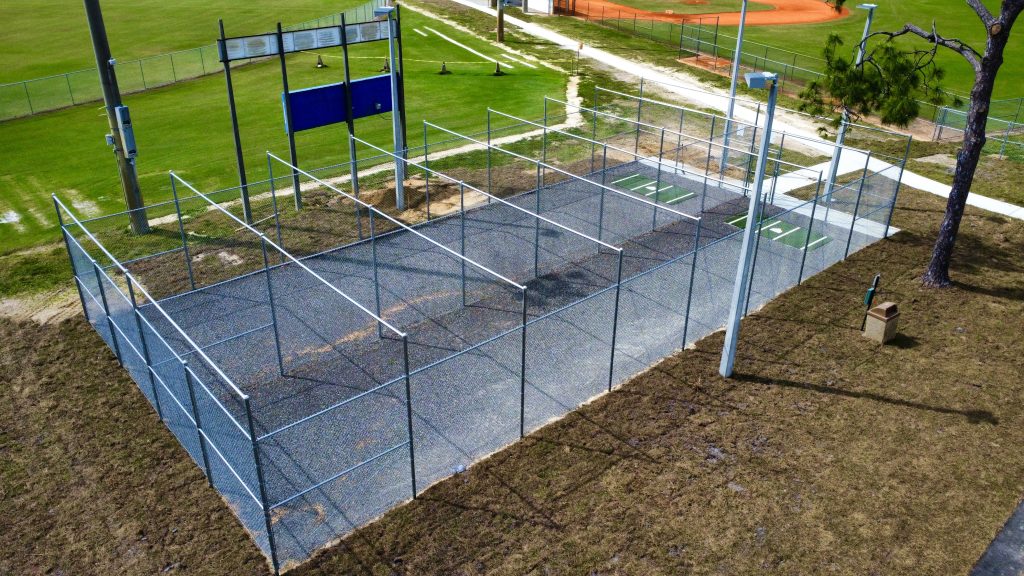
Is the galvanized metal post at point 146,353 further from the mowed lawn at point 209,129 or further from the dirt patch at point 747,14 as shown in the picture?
the dirt patch at point 747,14

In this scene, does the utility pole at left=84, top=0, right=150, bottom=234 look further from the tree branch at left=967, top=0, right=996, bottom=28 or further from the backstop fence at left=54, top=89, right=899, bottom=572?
the tree branch at left=967, top=0, right=996, bottom=28

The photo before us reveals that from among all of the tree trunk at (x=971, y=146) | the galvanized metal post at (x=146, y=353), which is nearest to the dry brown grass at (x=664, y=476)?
the galvanized metal post at (x=146, y=353)

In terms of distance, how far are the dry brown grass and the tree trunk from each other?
92.5 inches

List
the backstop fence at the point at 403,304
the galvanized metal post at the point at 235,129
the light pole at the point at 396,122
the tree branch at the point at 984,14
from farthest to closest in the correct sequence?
the light pole at the point at 396,122 < the galvanized metal post at the point at 235,129 < the tree branch at the point at 984,14 < the backstop fence at the point at 403,304

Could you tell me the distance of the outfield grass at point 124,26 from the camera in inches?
1876

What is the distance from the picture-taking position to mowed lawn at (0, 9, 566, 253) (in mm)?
26641

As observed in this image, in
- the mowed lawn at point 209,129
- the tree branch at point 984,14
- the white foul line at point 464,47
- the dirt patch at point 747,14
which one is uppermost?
the tree branch at point 984,14

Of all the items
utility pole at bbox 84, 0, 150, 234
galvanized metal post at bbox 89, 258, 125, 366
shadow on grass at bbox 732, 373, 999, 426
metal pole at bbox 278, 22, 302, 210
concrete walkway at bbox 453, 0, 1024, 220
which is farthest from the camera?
concrete walkway at bbox 453, 0, 1024, 220

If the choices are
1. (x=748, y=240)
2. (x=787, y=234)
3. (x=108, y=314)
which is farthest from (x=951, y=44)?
(x=108, y=314)

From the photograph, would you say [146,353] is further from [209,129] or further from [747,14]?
[747,14]

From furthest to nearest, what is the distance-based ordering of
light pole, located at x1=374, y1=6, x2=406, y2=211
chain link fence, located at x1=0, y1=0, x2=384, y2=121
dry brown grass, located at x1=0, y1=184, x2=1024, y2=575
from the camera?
chain link fence, located at x1=0, y1=0, x2=384, y2=121 < light pole, located at x1=374, y1=6, x2=406, y2=211 < dry brown grass, located at x1=0, y1=184, x2=1024, y2=575

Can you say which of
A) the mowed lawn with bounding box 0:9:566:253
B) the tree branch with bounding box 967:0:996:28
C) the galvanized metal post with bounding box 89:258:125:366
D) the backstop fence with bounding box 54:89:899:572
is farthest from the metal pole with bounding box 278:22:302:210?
the tree branch with bounding box 967:0:996:28

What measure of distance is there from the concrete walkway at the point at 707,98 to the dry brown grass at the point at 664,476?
951 cm

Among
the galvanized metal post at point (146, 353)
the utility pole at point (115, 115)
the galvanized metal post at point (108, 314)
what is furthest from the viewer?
the utility pole at point (115, 115)
